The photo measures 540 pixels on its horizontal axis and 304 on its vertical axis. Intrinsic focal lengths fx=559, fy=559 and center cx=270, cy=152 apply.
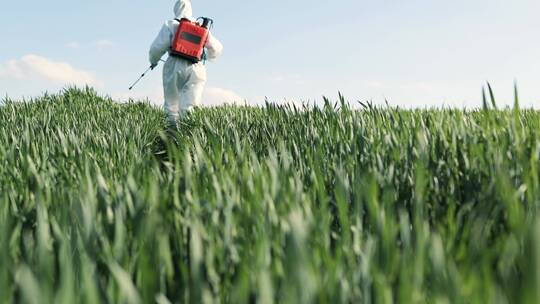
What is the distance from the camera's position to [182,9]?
9.48 m

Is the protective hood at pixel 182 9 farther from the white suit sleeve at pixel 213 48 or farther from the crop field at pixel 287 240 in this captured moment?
the crop field at pixel 287 240

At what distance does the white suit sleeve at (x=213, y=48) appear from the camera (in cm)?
913

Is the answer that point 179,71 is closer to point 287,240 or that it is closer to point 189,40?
point 189,40

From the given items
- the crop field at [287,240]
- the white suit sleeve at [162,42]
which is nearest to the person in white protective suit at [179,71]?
the white suit sleeve at [162,42]

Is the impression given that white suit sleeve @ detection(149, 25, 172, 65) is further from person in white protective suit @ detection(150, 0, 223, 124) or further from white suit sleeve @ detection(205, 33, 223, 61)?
white suit sleeve @ detection(205, 33, 223, 61)

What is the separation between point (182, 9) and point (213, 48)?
935 mm

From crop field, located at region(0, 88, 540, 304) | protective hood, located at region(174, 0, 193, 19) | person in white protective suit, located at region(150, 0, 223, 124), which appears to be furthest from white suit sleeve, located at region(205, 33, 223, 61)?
crop field, located at region(0, 88, 540, 304)

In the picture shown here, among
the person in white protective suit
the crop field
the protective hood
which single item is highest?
the protective hood

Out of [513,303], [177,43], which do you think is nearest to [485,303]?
[513,303]

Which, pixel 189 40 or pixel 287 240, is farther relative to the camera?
pixel 189 40

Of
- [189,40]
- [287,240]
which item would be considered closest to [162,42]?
[189,40]

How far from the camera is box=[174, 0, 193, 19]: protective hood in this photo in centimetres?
944

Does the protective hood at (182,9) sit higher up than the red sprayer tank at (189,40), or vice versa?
the protective hood at (182,9)

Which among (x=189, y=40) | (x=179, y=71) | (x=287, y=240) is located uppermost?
(x=189, y=40)
